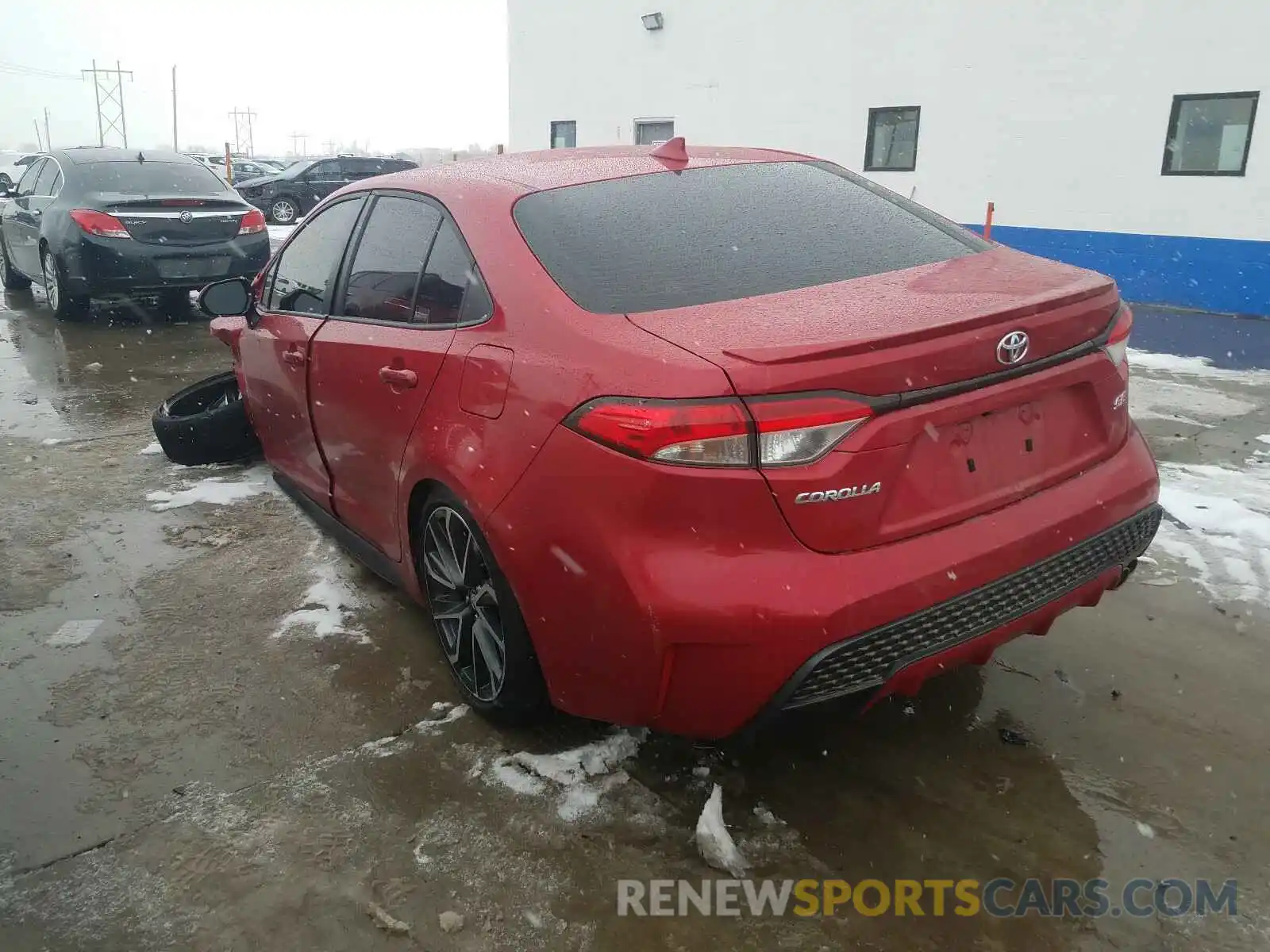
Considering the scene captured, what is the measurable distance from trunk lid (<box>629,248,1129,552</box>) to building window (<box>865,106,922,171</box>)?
11215 mm

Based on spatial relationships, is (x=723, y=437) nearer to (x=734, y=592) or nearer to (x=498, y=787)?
(x=734, y=592)

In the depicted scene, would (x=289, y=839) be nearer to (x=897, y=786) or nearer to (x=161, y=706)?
(x=161, y=706)

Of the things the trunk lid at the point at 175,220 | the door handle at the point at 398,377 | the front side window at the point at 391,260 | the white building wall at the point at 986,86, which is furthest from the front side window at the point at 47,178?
the white building wall at the point at 986,86

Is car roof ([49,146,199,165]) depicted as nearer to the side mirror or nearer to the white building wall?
the side mirror

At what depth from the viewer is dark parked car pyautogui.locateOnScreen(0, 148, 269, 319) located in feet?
28.0

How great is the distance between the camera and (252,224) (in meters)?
9.23

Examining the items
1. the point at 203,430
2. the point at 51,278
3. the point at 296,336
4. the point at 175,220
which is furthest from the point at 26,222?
the point at 296,336

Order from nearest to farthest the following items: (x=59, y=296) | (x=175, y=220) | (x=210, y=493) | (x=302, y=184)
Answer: (x=210, y=493)
(x=175, y=220)
(x=59, y=296)
(x=302, y=184)

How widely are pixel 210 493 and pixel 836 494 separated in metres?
3.78

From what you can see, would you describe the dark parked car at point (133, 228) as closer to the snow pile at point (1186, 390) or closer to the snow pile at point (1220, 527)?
the snow pile at point (1186, 390)

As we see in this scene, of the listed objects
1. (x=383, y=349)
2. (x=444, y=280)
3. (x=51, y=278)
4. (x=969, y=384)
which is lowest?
(x=51, y=278)

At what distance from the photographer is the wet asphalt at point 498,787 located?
2121mm

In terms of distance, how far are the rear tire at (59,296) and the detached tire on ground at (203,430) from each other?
190 inches

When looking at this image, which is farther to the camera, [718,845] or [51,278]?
[51,278]
